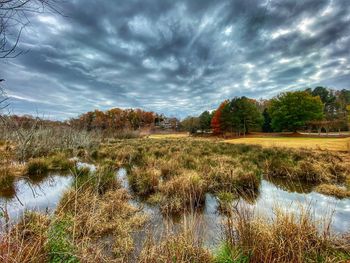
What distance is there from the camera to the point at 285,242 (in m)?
3.05

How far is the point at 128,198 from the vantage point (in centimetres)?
667

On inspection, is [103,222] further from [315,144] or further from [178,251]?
[315,144]

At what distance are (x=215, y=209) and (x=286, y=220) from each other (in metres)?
2.93

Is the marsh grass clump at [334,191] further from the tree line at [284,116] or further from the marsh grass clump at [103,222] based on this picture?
the tree line at [284,116]

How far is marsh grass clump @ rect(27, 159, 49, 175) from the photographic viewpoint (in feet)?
32.3

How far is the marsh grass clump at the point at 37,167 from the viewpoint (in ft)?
32.3

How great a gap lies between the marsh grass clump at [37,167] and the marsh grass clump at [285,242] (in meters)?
10.1

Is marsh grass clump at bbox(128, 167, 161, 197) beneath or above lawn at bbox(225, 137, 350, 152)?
above

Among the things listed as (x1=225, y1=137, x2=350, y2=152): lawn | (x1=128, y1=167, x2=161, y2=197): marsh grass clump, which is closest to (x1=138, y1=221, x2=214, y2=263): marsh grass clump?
(x1=128, y1=167, x2=161, y2=197): marsh grass clump

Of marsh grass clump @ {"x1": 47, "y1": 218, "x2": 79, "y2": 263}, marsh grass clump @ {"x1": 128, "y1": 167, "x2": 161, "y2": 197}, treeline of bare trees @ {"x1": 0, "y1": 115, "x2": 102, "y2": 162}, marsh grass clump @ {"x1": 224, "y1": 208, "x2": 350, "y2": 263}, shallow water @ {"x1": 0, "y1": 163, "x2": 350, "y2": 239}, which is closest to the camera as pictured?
marsh grass clump @ {"x1": 47, "y1": 218, "x2": 79, "y2": 263}

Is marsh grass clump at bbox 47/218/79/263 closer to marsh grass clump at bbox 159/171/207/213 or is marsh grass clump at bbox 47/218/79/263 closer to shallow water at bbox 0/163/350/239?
shallow water at bbox 0/163/350/239

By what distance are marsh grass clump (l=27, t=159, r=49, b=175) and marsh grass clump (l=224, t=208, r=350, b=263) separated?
33.1ft

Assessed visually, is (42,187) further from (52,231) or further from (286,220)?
(286,220)

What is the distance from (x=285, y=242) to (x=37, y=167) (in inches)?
428
